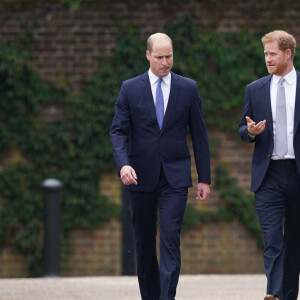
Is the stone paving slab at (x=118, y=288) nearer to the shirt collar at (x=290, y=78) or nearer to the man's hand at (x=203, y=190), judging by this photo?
the man's hand at (x=203, y=190)

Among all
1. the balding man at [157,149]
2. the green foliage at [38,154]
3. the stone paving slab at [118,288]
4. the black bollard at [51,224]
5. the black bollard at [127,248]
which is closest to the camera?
the balding man at [157,149]

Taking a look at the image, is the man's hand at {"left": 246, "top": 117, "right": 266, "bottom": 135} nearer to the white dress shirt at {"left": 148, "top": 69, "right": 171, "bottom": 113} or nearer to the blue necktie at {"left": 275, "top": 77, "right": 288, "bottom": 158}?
the blue necktie at {"left": 275, "top": 77, "right": 288, "bottom": 158}

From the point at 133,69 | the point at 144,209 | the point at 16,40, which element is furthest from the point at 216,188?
the point at 144,209

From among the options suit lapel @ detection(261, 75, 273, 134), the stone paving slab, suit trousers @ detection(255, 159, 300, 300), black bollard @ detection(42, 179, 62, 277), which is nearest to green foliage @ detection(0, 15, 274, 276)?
black bollard @ detection(42, 179, 62, 277)

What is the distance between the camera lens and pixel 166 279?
19.6ft

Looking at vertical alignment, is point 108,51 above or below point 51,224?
above

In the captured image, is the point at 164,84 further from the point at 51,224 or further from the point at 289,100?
the point at 51,224

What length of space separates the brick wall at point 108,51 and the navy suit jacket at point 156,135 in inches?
160

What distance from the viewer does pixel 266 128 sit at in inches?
245

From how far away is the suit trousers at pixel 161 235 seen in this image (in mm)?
6023

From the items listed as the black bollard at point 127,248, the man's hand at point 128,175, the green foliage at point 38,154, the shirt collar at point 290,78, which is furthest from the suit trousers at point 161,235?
the green foliage at point 38,154

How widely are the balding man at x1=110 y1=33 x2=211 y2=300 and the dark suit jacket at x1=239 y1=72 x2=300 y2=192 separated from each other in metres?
0.31

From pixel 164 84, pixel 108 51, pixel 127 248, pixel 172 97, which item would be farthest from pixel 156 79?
pixel 108 51

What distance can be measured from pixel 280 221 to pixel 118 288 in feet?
7.33
